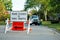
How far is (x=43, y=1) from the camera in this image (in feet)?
315

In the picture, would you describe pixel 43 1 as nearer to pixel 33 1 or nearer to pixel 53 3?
pixel 33 1

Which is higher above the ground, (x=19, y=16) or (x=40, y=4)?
(x=19, y=16)

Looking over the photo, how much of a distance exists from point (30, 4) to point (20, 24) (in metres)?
84.0

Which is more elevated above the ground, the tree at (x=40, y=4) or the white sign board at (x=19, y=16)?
the white sign board at (x=19, y=16)

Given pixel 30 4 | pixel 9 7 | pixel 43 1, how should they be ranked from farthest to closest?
pixel 9 7 < pixel 30 4 < pixel 43 1

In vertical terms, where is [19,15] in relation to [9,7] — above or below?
above

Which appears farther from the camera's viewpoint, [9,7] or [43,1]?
[9,7]

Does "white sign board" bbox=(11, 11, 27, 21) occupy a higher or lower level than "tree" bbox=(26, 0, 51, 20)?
higher

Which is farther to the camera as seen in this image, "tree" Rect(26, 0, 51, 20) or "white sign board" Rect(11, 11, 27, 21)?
"tree" Rect(26, 0, 51, 20)

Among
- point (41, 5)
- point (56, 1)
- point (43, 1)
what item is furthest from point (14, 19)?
point (41, 5)

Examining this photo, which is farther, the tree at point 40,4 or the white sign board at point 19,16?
the tree at point 40,4

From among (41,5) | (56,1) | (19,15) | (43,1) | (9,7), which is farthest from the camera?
(9,7)

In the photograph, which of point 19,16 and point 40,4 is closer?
point 19,16

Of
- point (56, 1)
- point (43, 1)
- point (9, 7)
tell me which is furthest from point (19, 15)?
point (9, 7)
